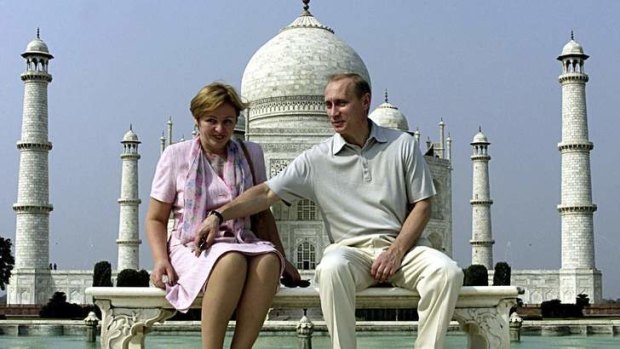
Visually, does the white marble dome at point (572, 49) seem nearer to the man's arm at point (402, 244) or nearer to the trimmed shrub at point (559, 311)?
the trimmed shrub at point (559, 311)

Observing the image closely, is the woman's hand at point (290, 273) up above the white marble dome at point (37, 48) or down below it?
below

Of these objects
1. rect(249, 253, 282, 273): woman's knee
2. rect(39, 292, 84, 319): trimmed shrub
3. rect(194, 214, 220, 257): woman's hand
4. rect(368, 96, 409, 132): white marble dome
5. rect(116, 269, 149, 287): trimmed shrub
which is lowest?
rect(39, 292, 84, 319): trimmed shrub

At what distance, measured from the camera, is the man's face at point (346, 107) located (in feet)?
11.6

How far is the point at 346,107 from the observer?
3566mm

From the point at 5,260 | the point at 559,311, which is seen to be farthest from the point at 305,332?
the point at 5,260

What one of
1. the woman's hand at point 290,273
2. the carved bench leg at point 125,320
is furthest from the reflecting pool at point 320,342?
the carved bench leg at point 125,320

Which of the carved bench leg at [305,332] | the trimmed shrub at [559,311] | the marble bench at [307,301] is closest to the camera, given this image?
the marble bench at [307,301]

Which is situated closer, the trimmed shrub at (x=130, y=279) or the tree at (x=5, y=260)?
the tree at (x=5, y=260)

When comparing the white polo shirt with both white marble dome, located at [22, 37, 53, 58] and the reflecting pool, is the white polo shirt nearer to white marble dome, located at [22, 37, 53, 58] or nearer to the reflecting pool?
the reflecting pool

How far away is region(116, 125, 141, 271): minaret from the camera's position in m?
31.5

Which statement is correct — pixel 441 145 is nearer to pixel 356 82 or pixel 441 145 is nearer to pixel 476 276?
pixel 476 276

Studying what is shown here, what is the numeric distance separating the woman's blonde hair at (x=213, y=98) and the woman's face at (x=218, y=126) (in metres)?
0.02

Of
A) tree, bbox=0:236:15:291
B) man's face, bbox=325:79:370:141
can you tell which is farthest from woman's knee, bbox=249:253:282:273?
tree, bbox=0:236:15:291

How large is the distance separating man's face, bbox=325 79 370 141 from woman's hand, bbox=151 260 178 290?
82 cm
